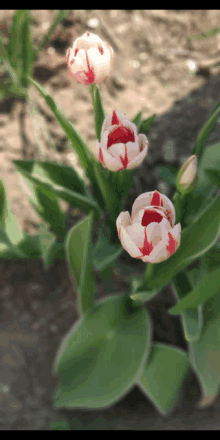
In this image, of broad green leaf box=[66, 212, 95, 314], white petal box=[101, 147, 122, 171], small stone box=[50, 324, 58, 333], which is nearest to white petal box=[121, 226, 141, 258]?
white petal box=[101, 147, 122, 171]

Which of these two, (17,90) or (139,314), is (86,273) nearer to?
(139,314)

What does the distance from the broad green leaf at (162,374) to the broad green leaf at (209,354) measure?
4.4 inches

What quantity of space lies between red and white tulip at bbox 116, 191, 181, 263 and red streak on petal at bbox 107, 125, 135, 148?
14 centimetres

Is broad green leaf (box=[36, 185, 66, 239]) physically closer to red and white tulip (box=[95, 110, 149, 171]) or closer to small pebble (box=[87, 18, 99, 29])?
red and white tulip (box=[95, 110, 149, 171])

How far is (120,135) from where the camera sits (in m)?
0.72

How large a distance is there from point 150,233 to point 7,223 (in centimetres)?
66

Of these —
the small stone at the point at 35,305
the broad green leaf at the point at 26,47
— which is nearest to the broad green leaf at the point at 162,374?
the small stone at the point at 35,305

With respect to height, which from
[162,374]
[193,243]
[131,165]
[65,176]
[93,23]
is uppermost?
[93,23]

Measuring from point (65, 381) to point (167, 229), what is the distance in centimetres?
63

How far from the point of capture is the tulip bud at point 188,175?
27.7 inches

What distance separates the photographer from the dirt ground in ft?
4.07

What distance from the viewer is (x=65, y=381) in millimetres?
1068

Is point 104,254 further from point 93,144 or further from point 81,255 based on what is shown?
point 93,144

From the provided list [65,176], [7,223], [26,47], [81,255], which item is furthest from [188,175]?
[26,47]
